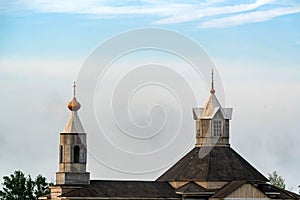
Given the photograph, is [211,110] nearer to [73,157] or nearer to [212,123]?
[212,123]

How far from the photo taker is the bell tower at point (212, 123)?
123m

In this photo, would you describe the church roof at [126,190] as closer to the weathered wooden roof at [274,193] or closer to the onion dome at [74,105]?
the onion dome at [74,105]

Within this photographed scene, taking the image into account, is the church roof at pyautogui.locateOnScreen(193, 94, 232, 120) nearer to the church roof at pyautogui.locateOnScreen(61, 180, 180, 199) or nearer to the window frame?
the window frame

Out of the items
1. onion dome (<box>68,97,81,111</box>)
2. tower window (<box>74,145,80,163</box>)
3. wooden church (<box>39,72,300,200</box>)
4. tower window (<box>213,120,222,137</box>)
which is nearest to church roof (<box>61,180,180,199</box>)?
wooden church (<box>39,72,300,200</box>)

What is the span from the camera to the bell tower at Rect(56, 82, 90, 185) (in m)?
114

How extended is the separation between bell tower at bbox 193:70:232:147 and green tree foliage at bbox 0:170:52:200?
52.6ft

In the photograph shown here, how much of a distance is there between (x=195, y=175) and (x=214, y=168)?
64.6 inches

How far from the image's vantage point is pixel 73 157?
11375 centimetres

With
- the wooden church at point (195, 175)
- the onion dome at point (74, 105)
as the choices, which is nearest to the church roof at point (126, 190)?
the wooden church at point (195, 175)

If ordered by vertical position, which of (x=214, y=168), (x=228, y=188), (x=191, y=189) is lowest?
(x=228, y=188)

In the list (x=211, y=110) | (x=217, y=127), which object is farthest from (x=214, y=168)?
(x=211, y=110)

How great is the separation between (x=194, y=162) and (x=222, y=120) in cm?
494

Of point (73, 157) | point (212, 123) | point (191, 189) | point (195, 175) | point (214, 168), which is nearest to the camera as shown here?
point (73, 157)

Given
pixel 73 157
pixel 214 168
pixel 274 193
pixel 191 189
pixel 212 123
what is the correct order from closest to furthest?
pixel 73 157, pixel 191 189, pixel 274 193, pixel 214 168, pixel 212 123
